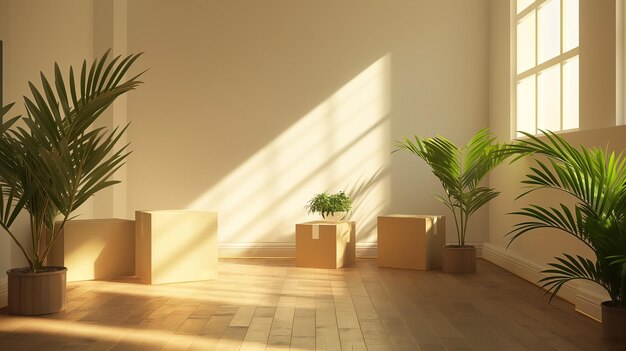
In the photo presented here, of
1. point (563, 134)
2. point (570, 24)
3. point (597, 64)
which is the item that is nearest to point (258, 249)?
point (563, 134)

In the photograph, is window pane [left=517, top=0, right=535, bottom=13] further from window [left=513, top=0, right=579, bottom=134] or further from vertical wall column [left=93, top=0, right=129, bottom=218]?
vertical wall column [left=93, top=0, right=129, bottom=218]

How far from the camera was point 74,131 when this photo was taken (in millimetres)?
4336

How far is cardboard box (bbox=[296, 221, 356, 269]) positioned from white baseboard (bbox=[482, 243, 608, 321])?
4.53 feet

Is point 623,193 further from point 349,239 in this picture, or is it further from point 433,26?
point 433,26

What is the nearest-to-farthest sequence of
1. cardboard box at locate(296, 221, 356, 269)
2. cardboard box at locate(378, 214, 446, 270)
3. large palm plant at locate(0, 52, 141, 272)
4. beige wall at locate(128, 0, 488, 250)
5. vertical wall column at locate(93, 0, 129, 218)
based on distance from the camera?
large palm plant at locate(0, 52, 141, 272), cardboard box at locate(378, 214, 446, 270), cardboard box at locate(296, 221, 356, 269), vertical wall column at locate(93, 0, 129, 218), beige wall at locate(128, 0, 488, 250)

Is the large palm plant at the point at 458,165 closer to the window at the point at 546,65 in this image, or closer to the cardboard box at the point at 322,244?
the window at the point at 546,65

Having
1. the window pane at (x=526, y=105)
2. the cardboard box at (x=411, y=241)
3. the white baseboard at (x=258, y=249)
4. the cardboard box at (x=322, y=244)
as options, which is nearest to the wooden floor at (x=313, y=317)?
the cardboard box at (x=411, y=241)

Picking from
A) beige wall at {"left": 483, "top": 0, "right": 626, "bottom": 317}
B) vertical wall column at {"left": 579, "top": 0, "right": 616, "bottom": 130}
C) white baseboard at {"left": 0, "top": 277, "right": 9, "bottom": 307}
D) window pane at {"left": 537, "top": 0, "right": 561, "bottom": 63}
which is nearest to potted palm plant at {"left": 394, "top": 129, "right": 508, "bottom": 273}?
beige wall at {"left": 483, "top": 0, "right": 626, "bottom": 317}

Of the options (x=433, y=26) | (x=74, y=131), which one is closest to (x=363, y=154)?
(x=433, y=26)

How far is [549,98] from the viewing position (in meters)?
5.69

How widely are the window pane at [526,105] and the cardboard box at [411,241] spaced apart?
1.10 m

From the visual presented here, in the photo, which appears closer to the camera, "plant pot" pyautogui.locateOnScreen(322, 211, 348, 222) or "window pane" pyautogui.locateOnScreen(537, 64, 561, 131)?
"window pane" pyautogui.locateOnScreen(537, 64, 561, 131)

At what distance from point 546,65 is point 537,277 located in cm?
165

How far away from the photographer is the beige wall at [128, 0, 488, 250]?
706 centimetres
